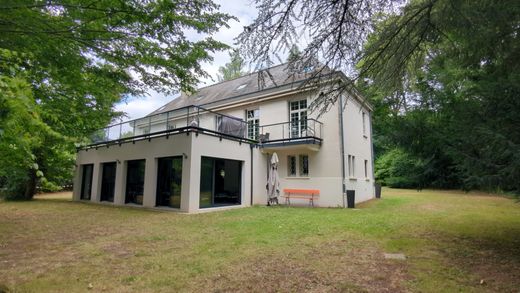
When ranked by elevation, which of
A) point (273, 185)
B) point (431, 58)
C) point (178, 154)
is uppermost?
point (431, 58)

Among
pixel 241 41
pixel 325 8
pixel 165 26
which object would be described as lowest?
pixel 241 41

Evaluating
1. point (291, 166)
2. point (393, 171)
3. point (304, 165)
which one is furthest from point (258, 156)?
point (393, 171)

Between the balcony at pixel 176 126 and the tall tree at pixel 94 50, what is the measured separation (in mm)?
3862

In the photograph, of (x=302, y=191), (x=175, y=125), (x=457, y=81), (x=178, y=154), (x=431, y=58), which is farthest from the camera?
(x=302, y=191)

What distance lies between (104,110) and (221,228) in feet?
16.7

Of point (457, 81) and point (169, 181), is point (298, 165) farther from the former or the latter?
point (457, 81)

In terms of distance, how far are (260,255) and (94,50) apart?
16.5ft

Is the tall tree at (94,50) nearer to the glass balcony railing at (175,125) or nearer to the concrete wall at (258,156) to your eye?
the concrete wall at (258,156)

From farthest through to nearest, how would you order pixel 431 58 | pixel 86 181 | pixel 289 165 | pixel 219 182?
pixel 86 181
pixel 289 165
pixel 219 182
pixel 431 58

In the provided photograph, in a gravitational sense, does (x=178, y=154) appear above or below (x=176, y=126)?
below

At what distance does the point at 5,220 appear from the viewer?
871 centimetres

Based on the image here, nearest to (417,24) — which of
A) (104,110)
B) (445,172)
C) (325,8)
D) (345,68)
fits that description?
(345,68)

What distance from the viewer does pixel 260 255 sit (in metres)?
4.85

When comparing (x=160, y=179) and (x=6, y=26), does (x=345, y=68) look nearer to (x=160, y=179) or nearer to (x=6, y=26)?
(x=6, y=26)
